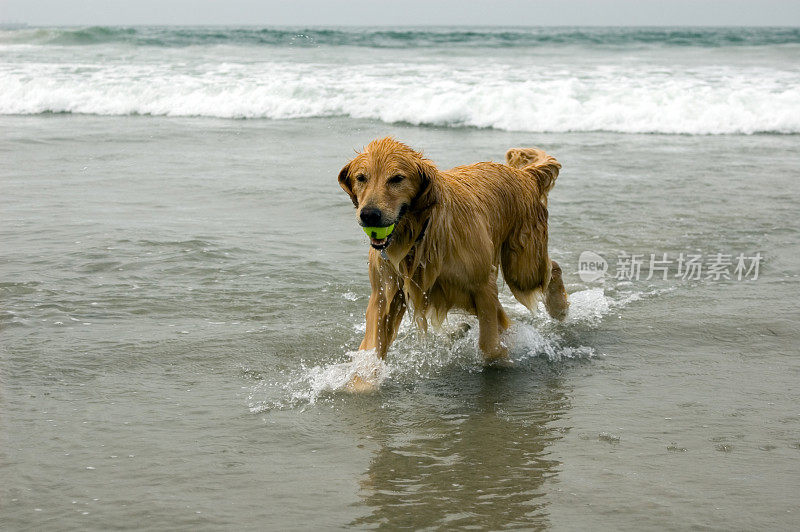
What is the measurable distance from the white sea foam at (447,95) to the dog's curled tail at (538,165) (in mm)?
10305

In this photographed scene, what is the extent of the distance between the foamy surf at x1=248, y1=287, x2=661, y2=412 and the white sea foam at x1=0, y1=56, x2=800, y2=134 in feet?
34.3

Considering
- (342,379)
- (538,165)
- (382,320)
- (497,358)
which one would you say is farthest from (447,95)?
(342,379)

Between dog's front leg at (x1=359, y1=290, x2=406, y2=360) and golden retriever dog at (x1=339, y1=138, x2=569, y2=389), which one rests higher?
golden retriever dog at (x1=339, y1=138, x2=569, y2=389)

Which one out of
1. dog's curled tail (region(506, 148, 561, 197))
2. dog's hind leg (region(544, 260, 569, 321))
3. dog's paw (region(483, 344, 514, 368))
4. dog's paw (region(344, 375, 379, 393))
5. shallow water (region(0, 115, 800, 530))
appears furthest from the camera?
dog's hind leg (region(544, 260, 569, 321))

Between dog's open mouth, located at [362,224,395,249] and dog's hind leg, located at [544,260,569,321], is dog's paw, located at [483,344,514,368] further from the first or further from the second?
dog's open mouth, located at [362,224,395,249]

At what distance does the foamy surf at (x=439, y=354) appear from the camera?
499cm

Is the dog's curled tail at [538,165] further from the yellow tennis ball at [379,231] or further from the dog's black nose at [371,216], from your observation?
the dog's black nose at [371,216]

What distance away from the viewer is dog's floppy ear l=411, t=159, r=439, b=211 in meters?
4.53

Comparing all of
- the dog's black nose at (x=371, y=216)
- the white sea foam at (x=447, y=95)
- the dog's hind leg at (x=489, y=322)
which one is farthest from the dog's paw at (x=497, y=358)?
the white sea foam at (x=447, y=95)

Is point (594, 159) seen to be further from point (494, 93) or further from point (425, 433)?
point (425, 433)

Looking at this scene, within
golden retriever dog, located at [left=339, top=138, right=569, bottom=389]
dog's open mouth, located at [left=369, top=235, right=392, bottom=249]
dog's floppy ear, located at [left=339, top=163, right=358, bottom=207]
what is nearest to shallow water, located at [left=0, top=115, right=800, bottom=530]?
golden retriever dog, located at [left=339, top=138, right=569, bottom=389]

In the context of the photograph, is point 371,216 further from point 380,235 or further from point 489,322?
point 489,322

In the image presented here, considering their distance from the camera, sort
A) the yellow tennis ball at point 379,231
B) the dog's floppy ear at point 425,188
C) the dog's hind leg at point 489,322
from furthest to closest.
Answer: the dog's hind leg at point 489,322 → the dog's floppy ear at point 425,188 → the yellow tennis ball at point 379,231

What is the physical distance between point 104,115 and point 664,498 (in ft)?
56.5
